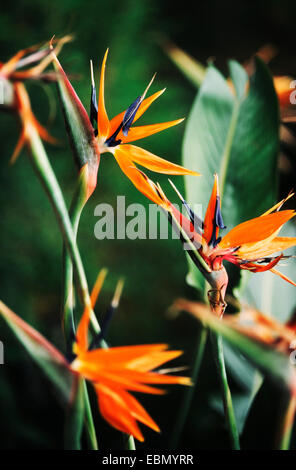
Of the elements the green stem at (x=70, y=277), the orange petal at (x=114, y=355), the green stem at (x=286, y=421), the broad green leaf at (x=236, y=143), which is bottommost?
the green stem at (x=286, y=421)

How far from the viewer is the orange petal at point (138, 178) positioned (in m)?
0.25

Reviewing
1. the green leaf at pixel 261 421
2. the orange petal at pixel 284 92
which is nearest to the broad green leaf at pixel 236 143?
the orange petal at pixel 284 92

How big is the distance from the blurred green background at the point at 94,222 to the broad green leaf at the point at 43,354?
315 mm

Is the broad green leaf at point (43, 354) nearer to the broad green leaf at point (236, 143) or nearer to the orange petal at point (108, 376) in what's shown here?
the orange petal at point (108, 376)

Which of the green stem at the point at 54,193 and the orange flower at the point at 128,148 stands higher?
the orange flower at the point at 128,148

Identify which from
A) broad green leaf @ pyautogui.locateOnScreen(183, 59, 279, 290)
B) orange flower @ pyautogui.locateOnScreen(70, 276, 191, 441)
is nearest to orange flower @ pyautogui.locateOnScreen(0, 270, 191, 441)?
orange flower @ pyautogui.locateOnScreen(70, 276, 191, 441)

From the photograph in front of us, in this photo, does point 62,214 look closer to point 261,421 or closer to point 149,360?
point 149,360

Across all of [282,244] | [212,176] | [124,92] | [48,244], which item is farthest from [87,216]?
[282,244]

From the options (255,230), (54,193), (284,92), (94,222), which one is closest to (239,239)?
(255,230)

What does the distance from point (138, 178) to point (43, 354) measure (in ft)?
0.36

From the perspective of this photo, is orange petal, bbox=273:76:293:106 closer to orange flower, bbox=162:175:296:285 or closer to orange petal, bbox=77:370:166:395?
orange flower, bbox=162:175:296:285

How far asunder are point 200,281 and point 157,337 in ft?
1.50

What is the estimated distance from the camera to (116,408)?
0.23 m

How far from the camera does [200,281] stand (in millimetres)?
372
